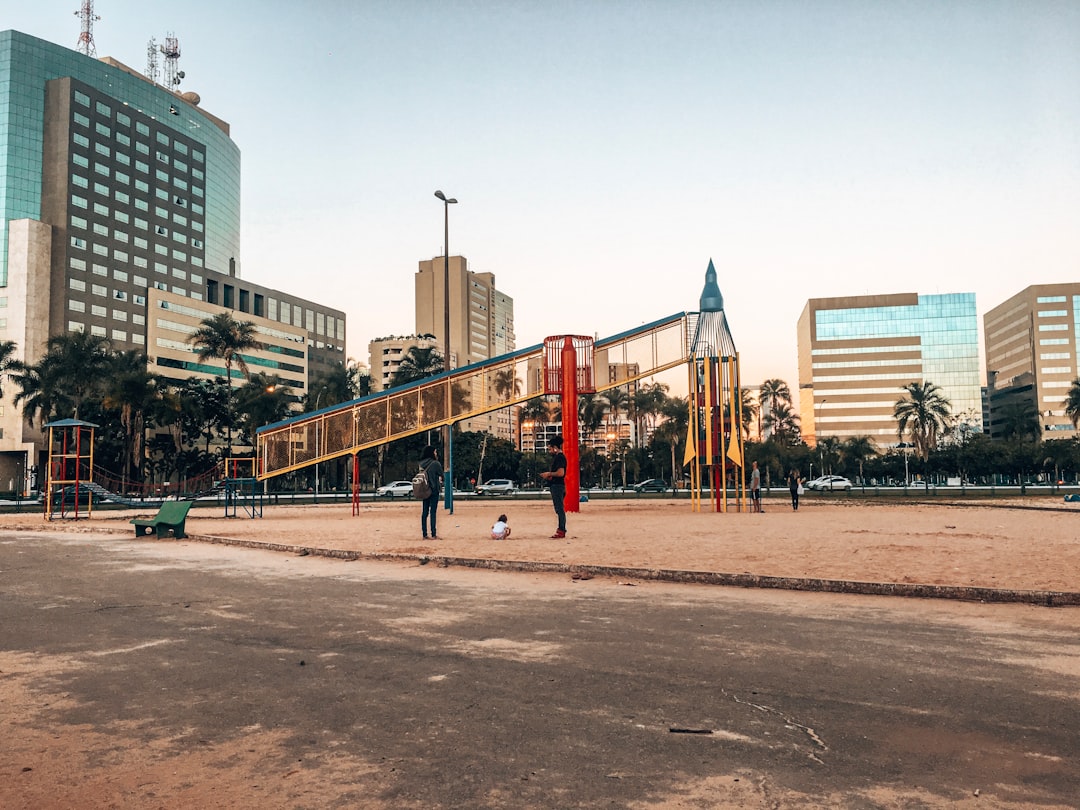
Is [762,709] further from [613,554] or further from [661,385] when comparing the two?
[661,385]

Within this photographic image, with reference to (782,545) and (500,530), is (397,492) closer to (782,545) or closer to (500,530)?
(500,530)

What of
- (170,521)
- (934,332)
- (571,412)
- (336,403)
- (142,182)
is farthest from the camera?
(934,332)

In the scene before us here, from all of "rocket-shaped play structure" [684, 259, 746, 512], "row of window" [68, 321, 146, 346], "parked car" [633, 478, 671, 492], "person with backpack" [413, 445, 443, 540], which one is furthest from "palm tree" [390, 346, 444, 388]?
"person with backpack" [413, 445, 443, 540]

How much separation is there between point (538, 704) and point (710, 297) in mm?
28503

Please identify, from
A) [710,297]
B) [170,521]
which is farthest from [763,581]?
[710,297]

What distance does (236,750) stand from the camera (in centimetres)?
417

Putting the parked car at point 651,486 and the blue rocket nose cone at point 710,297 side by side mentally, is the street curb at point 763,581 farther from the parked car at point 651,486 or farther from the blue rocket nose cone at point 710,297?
the parked car at point 651,486

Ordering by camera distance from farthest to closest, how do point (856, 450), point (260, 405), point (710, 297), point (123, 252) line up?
point (123, 252), point (856, 450), point (260, 405), point (710, 297)

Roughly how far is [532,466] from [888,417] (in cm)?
11478

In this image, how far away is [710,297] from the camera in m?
31.8

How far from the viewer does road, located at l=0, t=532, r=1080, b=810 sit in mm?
3645

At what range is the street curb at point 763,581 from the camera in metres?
9.01

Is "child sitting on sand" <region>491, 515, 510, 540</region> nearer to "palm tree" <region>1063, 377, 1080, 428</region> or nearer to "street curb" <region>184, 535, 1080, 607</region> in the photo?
"street curb" <region>184, 535, 1080, 607</region>

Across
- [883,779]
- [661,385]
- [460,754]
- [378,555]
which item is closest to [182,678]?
[460,754]
